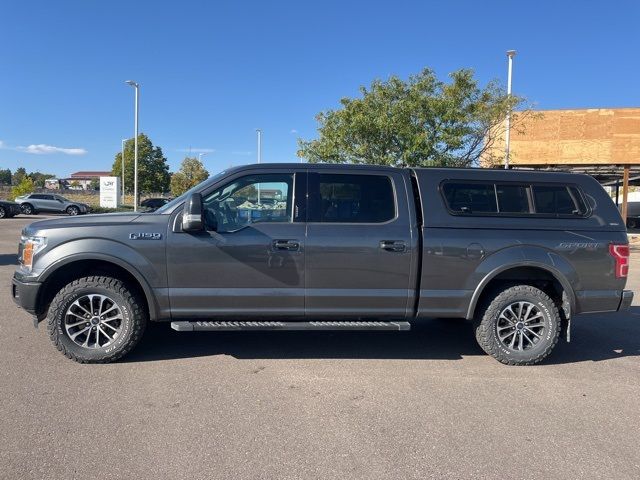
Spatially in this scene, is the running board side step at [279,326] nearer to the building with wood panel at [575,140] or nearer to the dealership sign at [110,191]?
the building with wood panel at [575,140]

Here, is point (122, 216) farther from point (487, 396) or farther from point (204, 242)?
point (487, 396)

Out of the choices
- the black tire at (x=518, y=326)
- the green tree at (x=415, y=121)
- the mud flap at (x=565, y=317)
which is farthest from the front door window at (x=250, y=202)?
the green tree at (x=415, y=121)

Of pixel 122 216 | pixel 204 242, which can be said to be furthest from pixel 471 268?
pixel 122 216

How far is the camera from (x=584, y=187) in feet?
17.0

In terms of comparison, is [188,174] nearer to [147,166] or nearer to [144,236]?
[147,166]

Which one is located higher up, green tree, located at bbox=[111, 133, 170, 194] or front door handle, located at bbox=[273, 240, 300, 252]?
green tree, located at bbox=[111, 133, 170, 194]

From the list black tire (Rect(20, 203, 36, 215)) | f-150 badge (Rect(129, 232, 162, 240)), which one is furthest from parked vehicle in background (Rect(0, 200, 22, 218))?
f-150 badge (Rect(129, 232, 162, 240))

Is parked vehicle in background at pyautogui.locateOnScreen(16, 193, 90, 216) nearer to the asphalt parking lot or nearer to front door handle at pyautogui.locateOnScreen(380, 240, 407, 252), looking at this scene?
the asphalt parking lot

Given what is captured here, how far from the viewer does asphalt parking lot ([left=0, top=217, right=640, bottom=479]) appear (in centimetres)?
311

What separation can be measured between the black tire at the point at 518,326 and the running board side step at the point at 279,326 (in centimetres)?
91

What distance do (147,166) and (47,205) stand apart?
20206 millimetres

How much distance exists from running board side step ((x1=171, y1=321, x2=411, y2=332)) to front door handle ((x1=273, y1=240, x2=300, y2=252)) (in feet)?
2.35

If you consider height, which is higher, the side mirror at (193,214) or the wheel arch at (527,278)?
the side mirror at (193,214)

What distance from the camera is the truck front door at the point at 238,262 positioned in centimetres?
470
